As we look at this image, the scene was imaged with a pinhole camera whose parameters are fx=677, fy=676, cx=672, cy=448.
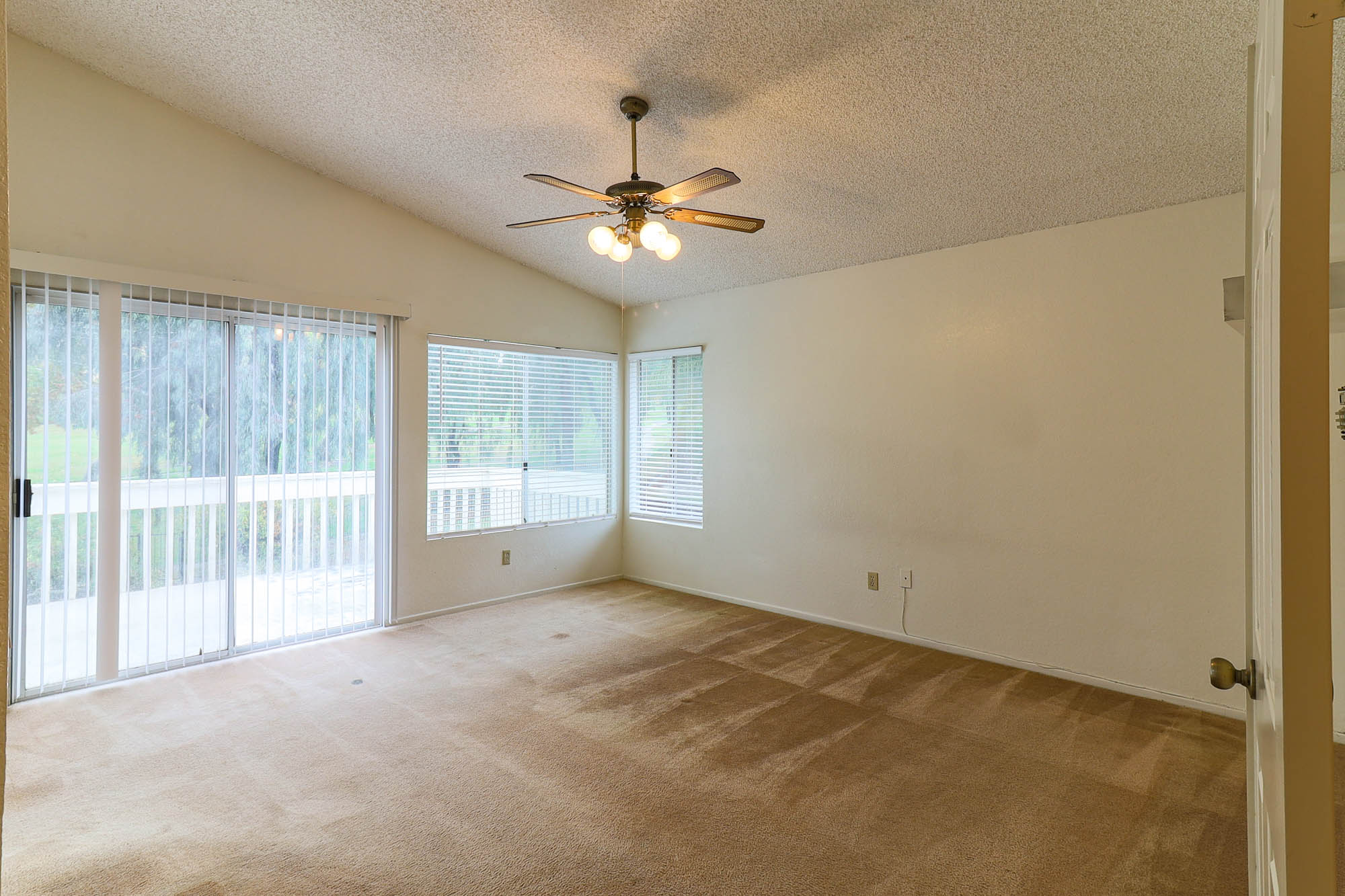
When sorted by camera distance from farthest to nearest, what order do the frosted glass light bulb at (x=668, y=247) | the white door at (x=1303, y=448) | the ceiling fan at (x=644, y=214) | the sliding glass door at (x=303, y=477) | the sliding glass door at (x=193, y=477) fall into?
the sliding glass door at (x=303, y=477) → the sliding glass door at (x=193, y=477) → the frosted glass light bulb at (x=668, y=247) → the ceiling fan at (x=644, y=214) → the white door at (x=1303, y=448)

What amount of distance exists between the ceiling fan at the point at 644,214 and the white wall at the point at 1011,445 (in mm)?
1581

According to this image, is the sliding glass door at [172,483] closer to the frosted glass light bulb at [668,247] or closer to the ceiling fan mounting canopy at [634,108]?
the ceiling fan mounting canopy at [634,108]

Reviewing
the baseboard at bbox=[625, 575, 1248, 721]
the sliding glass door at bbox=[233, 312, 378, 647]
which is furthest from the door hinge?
the baseboard at bbox=[625, 575, 1248, 721]

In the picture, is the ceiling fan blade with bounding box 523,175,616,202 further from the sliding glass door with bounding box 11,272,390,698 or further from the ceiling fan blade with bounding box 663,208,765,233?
the sliding glass door with bounding box 11,272,390,698

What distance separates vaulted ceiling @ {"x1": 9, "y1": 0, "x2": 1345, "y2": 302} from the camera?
8.20ft

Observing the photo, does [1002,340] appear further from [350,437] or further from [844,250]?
[350,437]

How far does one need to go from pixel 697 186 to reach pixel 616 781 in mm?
2339

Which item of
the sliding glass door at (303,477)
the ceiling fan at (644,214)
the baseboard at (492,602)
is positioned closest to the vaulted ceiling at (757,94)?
the ceiling fan at (644,214)

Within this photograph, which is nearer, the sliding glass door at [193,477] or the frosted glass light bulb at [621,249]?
the frosted glass light bulb at [621,249]

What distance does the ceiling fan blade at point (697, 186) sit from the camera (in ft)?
8.05

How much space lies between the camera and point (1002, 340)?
13.0 feet

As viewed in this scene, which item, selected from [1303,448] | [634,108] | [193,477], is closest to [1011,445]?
[634,108]

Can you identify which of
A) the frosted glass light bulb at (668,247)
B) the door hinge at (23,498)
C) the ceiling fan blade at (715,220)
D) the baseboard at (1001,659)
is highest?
the ceiling fan blade at (715,220)

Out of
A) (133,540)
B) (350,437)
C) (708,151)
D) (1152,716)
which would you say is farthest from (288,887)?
(1152,716)
